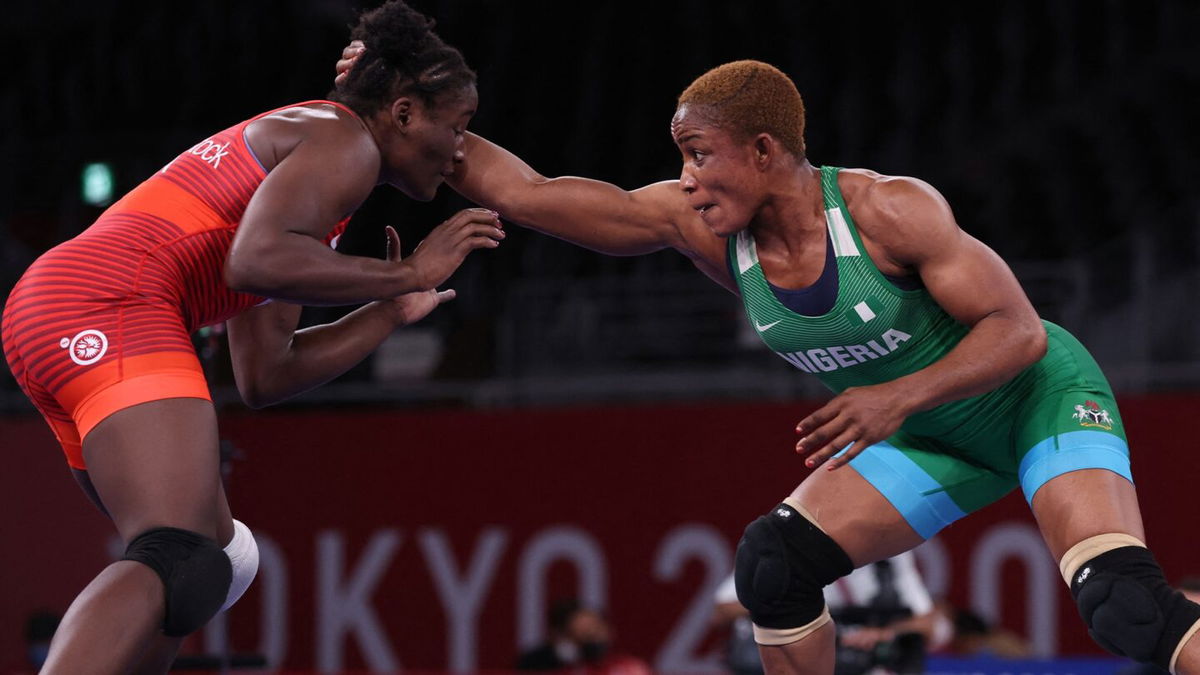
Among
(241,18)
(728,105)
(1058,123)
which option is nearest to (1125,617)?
(728,105)

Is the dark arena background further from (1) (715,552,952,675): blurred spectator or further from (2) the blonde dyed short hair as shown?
(2) the blonde dyed short hair

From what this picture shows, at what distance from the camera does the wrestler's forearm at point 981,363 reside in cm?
360

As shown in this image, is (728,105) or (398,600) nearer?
(728,105)

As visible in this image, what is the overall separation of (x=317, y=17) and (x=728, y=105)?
11.5 m

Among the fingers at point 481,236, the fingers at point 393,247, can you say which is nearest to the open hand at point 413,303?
the fingers at point 393,247

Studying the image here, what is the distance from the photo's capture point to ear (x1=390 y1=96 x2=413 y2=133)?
367 cm

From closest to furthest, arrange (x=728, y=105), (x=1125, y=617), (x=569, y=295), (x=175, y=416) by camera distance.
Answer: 1. (x=175, y=416)
2. (x=1125, y=617)
3. (x=728, y=105)
4. (x=569, y=295)

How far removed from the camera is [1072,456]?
377 cm

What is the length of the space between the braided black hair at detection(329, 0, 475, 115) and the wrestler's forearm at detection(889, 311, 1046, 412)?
1308 mm

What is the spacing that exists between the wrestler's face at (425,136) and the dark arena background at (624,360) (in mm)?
4111

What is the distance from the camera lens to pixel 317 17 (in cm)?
1463

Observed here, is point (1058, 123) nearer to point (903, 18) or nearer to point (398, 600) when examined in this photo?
point (903, 18)

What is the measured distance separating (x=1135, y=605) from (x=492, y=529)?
646 cm

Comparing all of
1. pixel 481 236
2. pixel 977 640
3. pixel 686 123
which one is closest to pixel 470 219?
pixel 481 236
